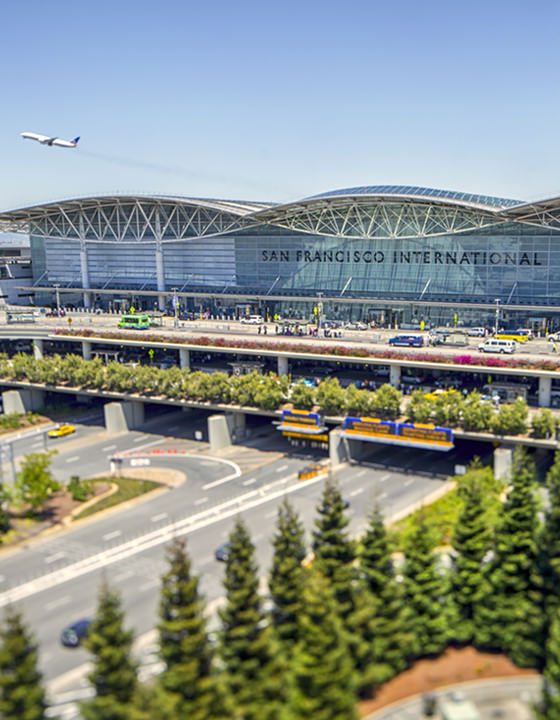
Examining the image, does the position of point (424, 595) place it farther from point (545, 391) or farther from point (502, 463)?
point (545, 391)

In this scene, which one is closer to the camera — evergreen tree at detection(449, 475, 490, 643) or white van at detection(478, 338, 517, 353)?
evergreen tree at detection(449, 475, 490, 643)

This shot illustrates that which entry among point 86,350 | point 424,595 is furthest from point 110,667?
point 86,350

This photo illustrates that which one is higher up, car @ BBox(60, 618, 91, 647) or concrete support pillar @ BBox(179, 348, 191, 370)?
concrete support pillar @ BBox(179, 348, 191, 370)

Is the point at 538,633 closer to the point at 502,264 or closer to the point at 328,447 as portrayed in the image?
the point at 328,447

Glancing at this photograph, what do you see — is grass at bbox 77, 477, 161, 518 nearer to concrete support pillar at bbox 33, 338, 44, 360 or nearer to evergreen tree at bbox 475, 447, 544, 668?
evergreen tree at bbox 475, 447, 544, 668

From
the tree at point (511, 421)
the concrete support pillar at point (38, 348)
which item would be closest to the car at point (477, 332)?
the tree at point (511, 421)

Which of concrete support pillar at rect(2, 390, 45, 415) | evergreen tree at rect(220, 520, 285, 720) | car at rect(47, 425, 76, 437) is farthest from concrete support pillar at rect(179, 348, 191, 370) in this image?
evergreen tree at rect(220, 520, 285, 720)

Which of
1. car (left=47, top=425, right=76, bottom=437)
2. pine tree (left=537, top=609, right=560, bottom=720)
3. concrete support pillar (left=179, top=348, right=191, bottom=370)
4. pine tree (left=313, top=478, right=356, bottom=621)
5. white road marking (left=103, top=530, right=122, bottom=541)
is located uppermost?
concrete support pillar (left=179, top=348, right=191, bottom=370)

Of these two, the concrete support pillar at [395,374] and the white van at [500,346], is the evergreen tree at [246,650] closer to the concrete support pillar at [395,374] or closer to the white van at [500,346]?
the concrete support pillar at [395,374]
